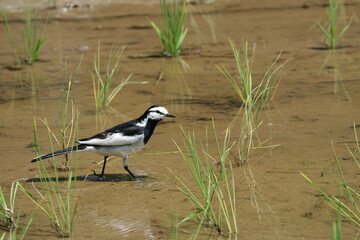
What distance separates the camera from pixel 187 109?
8781 millimetres

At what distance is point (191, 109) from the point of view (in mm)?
8781

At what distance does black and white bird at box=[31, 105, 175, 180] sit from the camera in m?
6.75

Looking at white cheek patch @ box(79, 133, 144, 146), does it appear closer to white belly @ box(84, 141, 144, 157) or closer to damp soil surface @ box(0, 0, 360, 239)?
white belly @ box(84, 141, 144, 157)

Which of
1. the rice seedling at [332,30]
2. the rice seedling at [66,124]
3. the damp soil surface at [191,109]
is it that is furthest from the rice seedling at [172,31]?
the rice seedling at [332,30]

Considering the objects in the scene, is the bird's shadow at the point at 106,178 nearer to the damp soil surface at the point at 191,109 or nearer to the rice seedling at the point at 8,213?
the damp soil surface at the point at 191,109

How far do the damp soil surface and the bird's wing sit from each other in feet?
0.61

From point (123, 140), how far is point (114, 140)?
80 millimetres

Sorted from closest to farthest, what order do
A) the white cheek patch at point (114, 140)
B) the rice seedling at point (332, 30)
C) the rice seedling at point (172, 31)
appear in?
the white cheek patch at point (114, 140)
the rice seedling at point (332, 30)
the rice seedling at point (172, 31)

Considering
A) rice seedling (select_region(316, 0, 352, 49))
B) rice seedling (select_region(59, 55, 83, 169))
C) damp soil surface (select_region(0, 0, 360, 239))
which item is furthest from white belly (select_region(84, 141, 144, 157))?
rice seedling (select_region(316, 0, 352, 49))

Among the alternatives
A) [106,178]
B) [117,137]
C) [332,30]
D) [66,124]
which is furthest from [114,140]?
[332,30]

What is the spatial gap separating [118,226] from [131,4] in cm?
848

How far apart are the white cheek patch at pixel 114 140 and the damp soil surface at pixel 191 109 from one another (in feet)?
0.57

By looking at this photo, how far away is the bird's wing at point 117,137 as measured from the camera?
265 inches

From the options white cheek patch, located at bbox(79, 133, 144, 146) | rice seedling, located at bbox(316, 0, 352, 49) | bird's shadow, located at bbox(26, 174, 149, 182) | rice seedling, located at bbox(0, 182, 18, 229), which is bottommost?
bird's shadow, located at bbox(26, 174, 149, 182)
